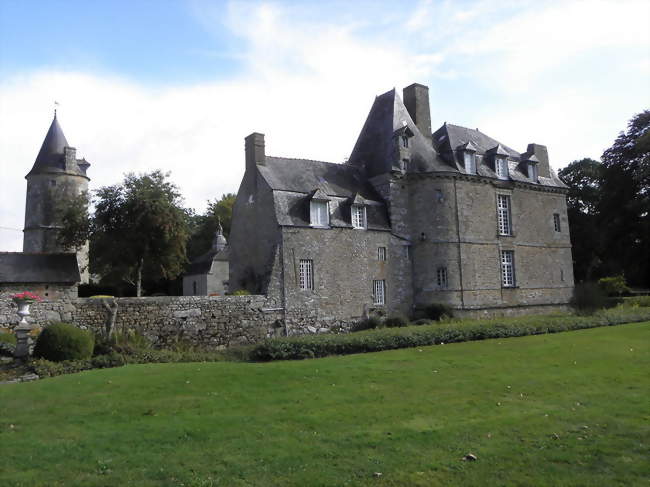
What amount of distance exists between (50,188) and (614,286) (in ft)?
137

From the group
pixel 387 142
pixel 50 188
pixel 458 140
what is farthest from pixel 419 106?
pixel 50 188

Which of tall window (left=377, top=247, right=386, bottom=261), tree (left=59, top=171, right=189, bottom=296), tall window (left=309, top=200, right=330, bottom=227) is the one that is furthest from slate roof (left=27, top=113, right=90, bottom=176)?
tall window (left=377, top=247, right=386, bottom=261)

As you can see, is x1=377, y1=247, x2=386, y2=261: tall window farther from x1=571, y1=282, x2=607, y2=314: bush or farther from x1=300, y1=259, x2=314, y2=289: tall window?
x1=571, y1=282, x2=607, y2=314: bush

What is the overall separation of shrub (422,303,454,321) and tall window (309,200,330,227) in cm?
668

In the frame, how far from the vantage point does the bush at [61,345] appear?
1490 centimetres

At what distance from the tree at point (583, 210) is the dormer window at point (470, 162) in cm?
2345

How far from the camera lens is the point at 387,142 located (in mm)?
28969

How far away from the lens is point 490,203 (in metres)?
29.8

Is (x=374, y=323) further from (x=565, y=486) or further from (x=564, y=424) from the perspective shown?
(x=565, y=486)

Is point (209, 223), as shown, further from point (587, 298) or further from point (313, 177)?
point (587, 298)

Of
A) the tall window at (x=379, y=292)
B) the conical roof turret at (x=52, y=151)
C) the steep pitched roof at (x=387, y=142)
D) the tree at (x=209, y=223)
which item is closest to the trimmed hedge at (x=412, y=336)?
the tall window at (x=379, y=292)

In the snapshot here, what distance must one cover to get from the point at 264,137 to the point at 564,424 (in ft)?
68.8

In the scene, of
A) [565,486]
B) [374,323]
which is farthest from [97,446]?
[374,323]

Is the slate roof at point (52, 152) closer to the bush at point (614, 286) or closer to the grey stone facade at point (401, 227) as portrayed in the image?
the grey stone facade at point (401, 227)
